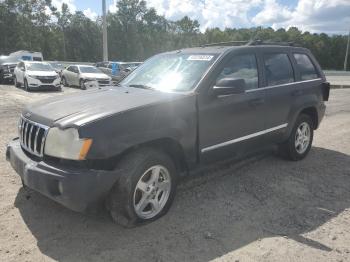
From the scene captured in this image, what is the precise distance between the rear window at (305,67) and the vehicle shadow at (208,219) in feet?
5.39

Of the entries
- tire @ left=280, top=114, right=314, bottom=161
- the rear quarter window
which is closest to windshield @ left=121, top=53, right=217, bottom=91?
the rear quarter window

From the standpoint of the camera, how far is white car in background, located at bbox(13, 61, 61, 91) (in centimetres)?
1852

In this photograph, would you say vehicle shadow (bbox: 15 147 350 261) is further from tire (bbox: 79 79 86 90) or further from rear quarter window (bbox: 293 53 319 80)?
tire (bbox: 79 79 86 90)

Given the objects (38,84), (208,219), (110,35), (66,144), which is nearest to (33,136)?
(66,144)

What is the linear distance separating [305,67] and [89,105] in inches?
153

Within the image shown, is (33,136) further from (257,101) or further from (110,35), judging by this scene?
(110,35)

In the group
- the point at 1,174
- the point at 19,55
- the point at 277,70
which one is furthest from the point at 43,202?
the point at 19,55

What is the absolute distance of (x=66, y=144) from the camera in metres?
3.59

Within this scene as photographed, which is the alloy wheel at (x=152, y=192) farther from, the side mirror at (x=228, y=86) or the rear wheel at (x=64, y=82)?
the rear wheel at (x=64, y=82)

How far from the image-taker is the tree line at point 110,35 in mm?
63091

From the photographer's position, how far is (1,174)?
5340 mm

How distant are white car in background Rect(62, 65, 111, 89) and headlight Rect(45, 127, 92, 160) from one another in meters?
17.2

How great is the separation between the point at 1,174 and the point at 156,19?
8753 centimetres

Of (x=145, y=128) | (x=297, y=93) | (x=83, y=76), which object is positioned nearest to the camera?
(x=145, y=128)
